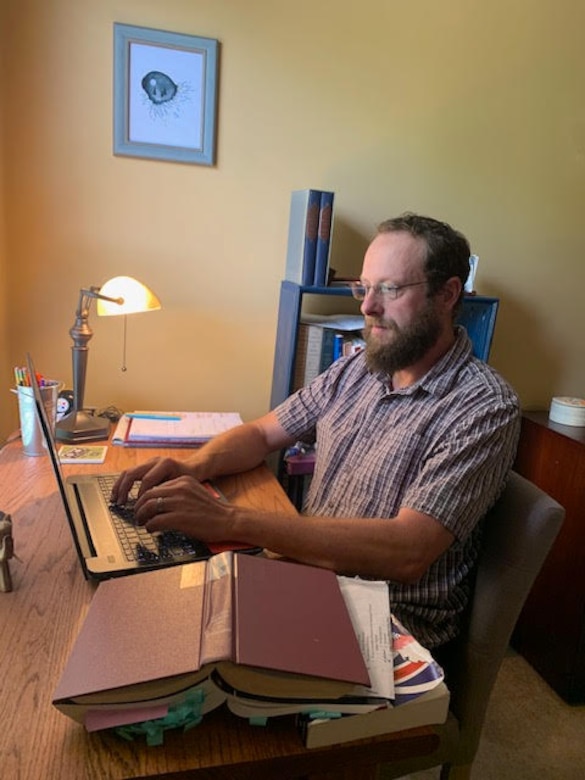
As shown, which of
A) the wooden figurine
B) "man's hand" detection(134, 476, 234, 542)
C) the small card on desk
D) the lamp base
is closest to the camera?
the wooden figurine

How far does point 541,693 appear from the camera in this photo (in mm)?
1922

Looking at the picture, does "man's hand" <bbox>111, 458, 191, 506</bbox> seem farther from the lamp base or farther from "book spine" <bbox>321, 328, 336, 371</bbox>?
"book spine" <bbox>321, 328, 336, 371</bbox>

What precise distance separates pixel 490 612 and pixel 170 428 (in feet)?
3.23

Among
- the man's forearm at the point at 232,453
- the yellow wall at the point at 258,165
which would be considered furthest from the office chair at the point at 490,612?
the yellow wall at the point at 258,165

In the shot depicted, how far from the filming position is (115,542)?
1.01 meters

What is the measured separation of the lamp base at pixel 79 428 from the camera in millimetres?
1600

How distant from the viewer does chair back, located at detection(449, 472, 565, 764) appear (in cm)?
106

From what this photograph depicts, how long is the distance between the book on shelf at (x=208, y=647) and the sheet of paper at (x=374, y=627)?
0.07ft

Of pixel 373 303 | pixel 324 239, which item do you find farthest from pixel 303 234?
pixel 373 303

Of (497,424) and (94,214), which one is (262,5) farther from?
(497,424)

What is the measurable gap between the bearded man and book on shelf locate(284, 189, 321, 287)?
0.34 meters

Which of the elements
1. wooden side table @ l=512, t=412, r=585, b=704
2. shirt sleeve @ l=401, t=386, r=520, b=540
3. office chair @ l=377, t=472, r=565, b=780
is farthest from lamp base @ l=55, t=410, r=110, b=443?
wooden side table @ l=512, t=412, r=585, b=704

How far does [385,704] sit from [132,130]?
173 centimetres

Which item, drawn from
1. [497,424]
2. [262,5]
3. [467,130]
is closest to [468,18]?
[467,130]
